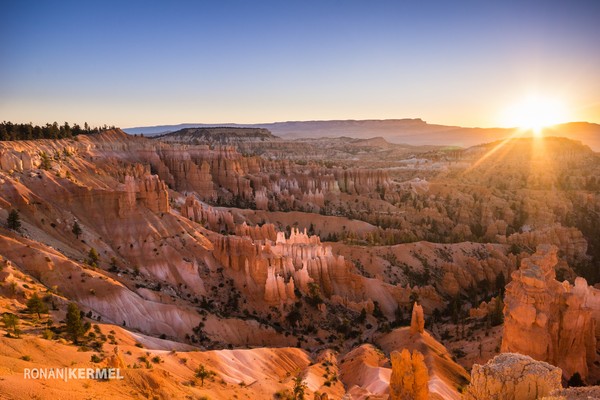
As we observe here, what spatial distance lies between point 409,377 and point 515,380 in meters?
8.38

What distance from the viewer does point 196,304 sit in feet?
112

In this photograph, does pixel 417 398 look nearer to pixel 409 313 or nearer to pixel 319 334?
pixel 319 334

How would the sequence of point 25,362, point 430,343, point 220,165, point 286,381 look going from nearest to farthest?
point 25,362 < point 286,381 < point 430,343 < point 220,165

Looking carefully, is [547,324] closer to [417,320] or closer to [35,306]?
[417,320]

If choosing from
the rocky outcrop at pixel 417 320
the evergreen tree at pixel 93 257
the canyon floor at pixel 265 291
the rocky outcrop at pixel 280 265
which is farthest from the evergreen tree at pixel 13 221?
the rocky outcrop at pixel 417 320

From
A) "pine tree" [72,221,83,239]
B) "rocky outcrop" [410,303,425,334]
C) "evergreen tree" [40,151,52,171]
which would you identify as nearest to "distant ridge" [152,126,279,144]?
"evergreen tree" [40,151,52,171]

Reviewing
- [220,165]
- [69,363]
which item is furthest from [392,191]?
[69,363]

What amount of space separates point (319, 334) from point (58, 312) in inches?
813

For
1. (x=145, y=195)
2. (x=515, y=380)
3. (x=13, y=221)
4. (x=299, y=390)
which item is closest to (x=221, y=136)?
(x=145, y=195)

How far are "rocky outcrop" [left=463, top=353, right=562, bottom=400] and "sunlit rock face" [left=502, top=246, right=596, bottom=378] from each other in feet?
46.9

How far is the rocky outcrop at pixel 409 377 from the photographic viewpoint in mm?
18484

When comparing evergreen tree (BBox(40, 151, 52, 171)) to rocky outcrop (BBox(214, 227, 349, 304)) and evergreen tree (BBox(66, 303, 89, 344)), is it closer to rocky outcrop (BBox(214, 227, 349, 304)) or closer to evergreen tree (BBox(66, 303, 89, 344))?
rocky outcrop (BBox(214, 227, 349, 304))

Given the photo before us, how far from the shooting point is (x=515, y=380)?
10.7m

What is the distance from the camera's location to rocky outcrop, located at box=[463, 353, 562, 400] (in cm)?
1060
